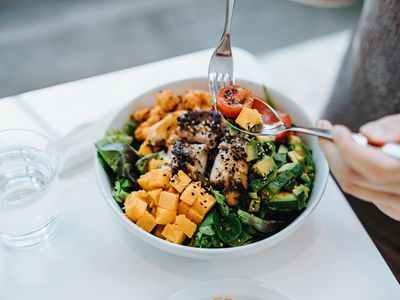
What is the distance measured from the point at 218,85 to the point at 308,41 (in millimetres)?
2551

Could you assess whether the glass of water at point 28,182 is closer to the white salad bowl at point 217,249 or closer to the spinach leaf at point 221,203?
the white salad bowl at point 217,249

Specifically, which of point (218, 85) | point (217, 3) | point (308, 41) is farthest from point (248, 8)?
point (218, 85)

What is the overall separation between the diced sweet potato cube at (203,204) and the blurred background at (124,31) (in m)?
2.29

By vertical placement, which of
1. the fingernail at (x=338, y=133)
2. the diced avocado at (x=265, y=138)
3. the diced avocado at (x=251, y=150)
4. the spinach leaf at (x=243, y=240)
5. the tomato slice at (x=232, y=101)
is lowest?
the spinach leaf at (x=243, y=240)

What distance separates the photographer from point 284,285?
1142 millimetres

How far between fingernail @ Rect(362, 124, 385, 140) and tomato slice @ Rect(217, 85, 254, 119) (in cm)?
35

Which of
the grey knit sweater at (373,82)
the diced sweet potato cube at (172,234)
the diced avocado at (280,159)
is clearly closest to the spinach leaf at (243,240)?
the diced sweet potato cube at (172,234)

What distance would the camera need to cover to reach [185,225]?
3.63 feet

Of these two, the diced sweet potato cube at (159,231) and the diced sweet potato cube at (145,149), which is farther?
the diced sweet potato cube at (145,149)

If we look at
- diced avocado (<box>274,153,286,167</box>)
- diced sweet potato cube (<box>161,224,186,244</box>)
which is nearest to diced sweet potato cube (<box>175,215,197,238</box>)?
diced sweet potato cube (<box>161,224,186,244</box>)

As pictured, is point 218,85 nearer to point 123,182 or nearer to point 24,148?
point 123,182

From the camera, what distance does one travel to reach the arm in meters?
0.84

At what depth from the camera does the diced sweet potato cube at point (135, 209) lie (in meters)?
1.12

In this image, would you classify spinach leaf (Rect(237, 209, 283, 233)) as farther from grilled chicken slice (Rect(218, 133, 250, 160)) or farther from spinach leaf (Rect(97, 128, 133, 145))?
spinach leaf (Rect(97, 128, 133, 145))
